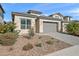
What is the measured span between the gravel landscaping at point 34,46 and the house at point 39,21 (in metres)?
1.02

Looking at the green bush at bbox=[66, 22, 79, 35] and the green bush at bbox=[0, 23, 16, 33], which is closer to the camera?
the green bush at bbox=[0, 23, 16, 33]

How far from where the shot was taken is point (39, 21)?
16172 mm

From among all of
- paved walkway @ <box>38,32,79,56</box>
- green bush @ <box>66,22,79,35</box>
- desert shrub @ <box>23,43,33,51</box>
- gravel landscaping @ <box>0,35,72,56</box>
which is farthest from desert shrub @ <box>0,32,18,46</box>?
green bush @ <box>66,22,79,35</box>

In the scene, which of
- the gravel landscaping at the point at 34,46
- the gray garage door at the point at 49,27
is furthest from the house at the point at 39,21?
the gravel landscaping at the point at 34,46

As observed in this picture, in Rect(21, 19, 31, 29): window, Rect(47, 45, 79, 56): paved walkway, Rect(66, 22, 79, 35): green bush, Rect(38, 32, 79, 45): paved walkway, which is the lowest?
Rect(47, 45, 79, 56): paved walkway

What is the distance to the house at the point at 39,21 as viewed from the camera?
49.1ft

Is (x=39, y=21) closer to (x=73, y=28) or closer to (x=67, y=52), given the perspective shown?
(x=73, y=28)

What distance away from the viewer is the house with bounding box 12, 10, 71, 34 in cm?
1495

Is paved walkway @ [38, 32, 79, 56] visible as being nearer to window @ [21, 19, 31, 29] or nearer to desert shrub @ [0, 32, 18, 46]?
window @ [21, 19, 31, 29]

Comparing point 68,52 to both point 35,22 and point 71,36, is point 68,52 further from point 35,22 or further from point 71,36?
point 35,22

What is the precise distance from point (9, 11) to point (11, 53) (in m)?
3.36

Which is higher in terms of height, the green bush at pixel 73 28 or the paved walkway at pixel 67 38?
the green bush at pixel 73 28

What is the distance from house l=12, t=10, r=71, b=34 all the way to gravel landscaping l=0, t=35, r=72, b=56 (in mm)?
1024

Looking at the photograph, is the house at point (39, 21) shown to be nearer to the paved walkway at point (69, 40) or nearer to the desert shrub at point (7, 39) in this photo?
the paved walkway at point (69, 40)
